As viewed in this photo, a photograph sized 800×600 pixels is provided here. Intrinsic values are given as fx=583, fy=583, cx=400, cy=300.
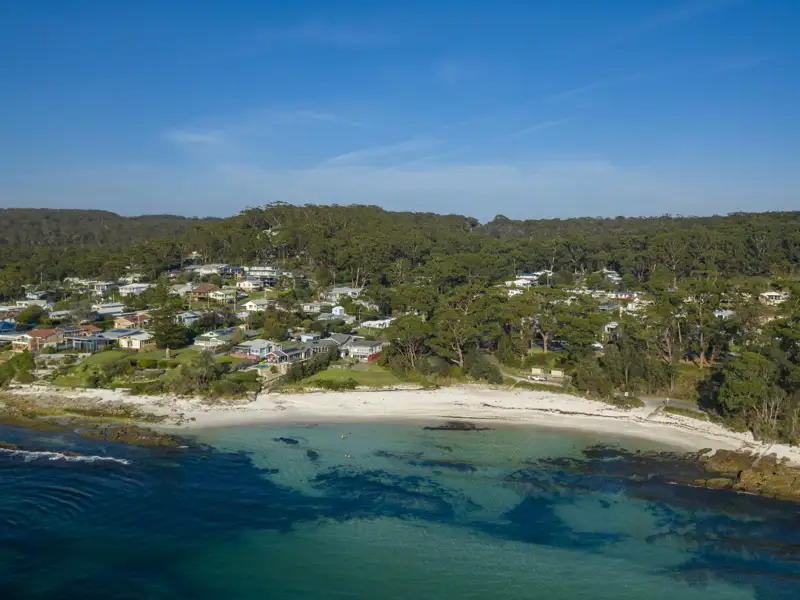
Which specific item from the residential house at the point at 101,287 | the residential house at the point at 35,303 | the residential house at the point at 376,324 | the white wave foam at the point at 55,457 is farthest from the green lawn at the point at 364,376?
the residential house at the point at 101,287

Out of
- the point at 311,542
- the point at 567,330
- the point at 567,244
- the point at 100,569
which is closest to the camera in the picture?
the point at 100,569

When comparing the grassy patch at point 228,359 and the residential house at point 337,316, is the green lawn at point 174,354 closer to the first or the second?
the grassy patch at point 228,359

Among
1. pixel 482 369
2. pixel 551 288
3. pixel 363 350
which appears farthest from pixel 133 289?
pixel 551 288

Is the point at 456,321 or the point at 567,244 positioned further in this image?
the point at 567,244

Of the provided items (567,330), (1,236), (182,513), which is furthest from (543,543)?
(1,236)

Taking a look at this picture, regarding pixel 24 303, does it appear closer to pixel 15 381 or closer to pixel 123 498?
pixel 15 381

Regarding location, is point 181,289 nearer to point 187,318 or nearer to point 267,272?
point 267,272

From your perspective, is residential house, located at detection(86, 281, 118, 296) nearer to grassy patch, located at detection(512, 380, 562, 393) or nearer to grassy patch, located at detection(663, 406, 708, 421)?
grassy patch, located at detection(512, 380, 562, 393)
